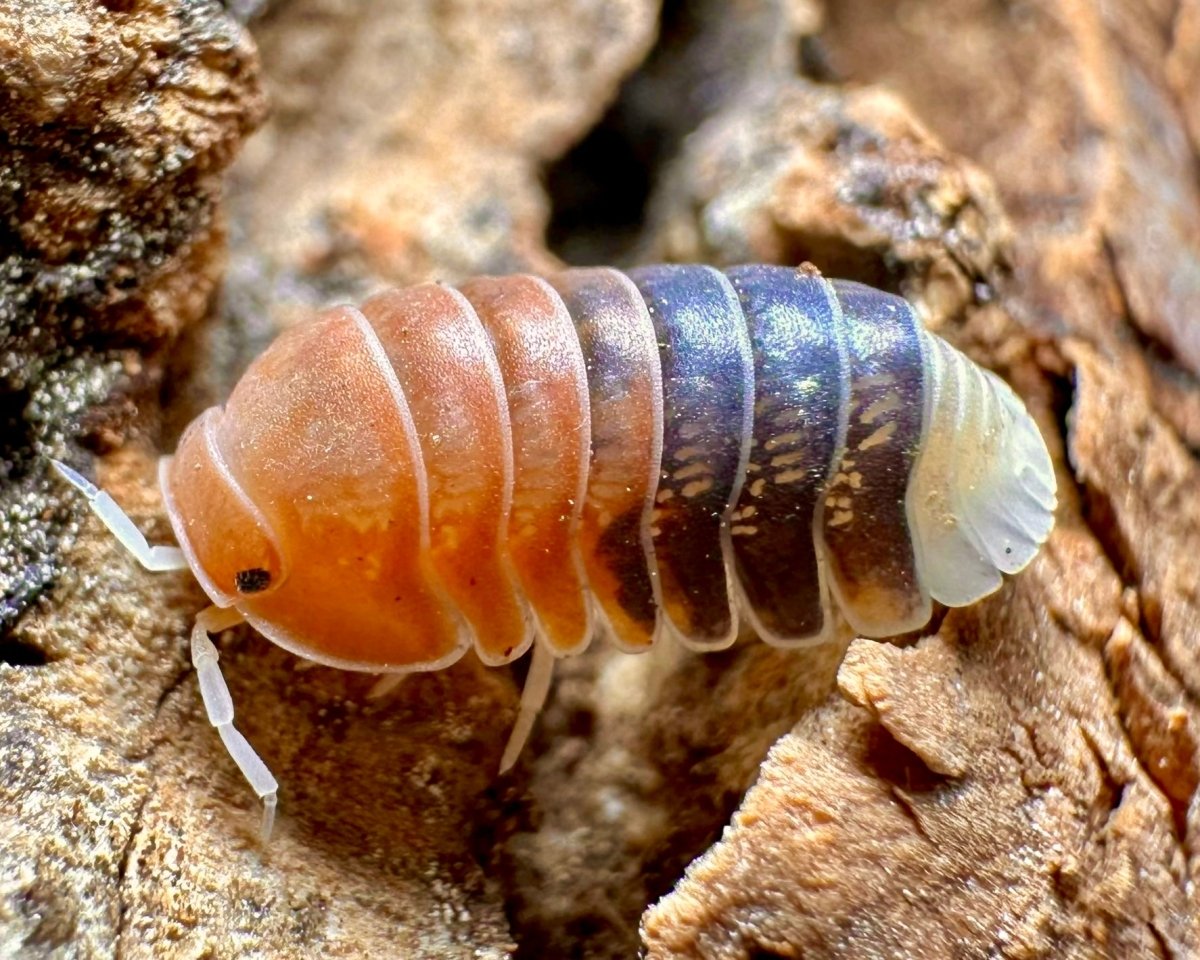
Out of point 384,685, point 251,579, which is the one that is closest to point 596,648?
point 384,685

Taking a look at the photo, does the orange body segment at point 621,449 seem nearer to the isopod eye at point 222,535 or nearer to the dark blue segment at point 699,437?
the dark blue segment at point 699,437

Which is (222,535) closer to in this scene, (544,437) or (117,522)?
(117,522)

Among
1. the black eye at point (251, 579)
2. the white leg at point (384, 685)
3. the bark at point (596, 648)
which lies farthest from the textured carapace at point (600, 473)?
the bark at point (596, 648)

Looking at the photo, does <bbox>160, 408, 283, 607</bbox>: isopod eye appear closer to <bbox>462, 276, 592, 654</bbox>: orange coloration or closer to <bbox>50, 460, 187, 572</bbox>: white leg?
<bbox>50, 460, 187, 572</bbox>: white leg

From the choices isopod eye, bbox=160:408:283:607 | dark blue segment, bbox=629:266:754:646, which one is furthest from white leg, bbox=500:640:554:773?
isopod eye, bbox=160:408:283:607

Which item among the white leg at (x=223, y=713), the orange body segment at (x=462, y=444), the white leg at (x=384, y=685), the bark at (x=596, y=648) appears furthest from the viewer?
the white leg at (x=384, y=685)

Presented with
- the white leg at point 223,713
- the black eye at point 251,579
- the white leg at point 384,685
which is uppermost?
the black eye at point 251,579

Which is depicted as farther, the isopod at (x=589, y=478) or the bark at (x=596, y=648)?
the isopod at (x=589, y=478)
